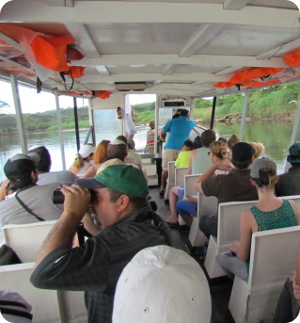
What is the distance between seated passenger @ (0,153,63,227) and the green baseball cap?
819mm

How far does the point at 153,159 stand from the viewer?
544 cm

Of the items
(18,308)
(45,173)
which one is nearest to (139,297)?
(18,308)

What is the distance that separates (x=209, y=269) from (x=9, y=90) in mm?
2783

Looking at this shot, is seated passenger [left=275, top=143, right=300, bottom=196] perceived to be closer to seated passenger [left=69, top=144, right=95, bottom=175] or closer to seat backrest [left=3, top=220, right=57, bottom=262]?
seat backrest [left=3, top=220, right=57, bottom=262]

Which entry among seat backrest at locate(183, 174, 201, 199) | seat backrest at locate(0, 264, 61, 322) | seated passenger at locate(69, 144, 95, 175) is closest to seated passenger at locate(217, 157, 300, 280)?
seat backrest at locate(183, 174, 201, 199)

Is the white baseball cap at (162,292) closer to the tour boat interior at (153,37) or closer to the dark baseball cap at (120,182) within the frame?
the dark baseball cap at (120,182)

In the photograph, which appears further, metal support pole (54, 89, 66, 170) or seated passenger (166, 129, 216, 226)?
metal support pole (54, 89, 66, 170)

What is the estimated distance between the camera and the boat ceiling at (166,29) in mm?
1001

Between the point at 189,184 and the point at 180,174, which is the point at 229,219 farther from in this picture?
the point at 180,174

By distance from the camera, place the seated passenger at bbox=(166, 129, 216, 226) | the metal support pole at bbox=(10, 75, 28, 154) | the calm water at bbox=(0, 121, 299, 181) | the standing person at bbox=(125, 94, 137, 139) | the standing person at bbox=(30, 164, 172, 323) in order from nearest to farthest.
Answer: the standing person at bbox=(30, 164, 172, 323), the metal support pole at bbox=(10, 75, 28, 154), the seated passenger at bbox=(166, 129, 216, 226), the calm water at bbox=(0, 121, 299, 181), the standing person at bbox=(125, 94, 137, 139)

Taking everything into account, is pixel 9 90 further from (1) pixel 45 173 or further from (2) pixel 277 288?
(2) pixel 277 288

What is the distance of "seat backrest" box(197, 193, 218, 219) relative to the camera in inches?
93.6

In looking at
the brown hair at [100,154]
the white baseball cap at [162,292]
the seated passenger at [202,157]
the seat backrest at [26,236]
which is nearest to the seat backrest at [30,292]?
the seat backrest at [26,236]

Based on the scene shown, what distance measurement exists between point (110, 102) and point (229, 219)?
4650 mm
